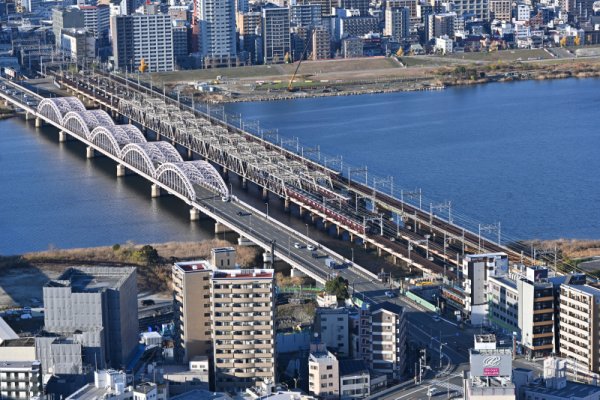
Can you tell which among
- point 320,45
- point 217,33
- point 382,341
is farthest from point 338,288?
point 320,45

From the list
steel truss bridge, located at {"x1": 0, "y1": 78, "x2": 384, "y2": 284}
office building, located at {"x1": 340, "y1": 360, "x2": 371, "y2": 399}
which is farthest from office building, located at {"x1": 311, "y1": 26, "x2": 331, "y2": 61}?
office building, located at {"x1": 340, "y1": 360, "x2": 371, "y2": 399}

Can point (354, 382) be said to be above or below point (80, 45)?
below

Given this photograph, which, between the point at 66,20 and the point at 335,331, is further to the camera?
the point at 66,20

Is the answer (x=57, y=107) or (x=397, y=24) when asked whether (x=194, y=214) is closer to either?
(x=57, y=107)

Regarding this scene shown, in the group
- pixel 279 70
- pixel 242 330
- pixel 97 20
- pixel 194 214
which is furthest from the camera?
pixel 97 20

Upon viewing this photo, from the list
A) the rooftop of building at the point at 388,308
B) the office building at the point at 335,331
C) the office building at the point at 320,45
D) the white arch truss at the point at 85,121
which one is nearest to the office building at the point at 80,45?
the office building at the point at 320,45

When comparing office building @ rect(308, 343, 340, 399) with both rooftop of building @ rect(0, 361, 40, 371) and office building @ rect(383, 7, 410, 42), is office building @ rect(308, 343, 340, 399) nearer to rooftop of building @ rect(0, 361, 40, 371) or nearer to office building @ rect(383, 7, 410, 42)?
rooftop of building @ rect(0, 361, 40, 371)

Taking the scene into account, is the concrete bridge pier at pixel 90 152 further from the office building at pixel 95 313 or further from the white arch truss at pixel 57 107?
the office building at pixel 95 313
